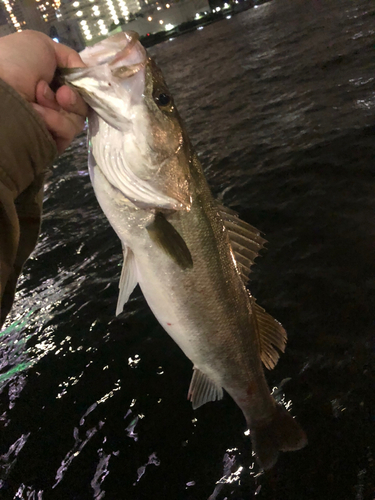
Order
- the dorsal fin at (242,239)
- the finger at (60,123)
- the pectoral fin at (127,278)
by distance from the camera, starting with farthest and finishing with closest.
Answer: the dorsal fin at (242,239)
the pectoral fin at (127,278)
the finger at (60,123)

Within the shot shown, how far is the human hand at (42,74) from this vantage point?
5.19 feet

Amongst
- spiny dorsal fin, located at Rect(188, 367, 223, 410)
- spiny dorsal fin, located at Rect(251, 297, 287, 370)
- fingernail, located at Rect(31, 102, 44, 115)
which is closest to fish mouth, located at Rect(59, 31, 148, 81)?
fingernail, located at Rect(31, 102, 44, 115)

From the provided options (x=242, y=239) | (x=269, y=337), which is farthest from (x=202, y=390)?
(x=242, y=239)

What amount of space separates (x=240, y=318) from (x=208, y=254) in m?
0.59

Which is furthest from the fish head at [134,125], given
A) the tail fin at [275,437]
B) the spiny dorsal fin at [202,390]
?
the tail fin at [275,437]

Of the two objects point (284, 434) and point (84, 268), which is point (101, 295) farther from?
point (284, 434)

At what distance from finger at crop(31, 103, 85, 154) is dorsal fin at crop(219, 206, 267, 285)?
46.3 inches

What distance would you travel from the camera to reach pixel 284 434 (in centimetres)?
268

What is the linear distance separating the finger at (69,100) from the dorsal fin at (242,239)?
122 cm

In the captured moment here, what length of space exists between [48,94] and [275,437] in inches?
117

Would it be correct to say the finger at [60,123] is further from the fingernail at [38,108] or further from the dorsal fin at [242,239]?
the dorsal fin at [242,239]

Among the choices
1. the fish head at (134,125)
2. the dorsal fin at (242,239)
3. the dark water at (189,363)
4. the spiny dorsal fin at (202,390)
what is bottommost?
the dark water at (189,363)

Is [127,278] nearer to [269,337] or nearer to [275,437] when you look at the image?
[269,337]

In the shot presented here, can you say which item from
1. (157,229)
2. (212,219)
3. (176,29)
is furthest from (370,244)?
(176,29)
